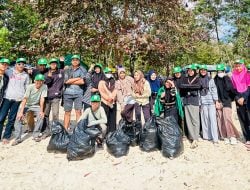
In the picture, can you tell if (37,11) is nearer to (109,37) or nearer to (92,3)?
(92,3)

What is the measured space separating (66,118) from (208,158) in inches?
116

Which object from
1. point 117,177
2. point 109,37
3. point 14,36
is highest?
point 14,36

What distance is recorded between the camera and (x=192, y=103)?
20.8ft

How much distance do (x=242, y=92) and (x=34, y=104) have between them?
→ 4.14 metres

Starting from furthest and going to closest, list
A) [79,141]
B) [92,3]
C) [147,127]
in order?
[92,3] < [147,127] < [79,141]

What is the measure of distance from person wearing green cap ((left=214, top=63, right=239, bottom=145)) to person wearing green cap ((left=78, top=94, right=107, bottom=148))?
2.28 meters

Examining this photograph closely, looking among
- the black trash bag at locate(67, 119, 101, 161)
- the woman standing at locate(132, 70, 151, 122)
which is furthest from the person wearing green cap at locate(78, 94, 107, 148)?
the woman standing at locate(132, 70, 151, 122)

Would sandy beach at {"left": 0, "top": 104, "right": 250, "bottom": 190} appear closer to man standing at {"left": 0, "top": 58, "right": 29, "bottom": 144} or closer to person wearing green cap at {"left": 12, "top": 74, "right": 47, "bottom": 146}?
person wearing green cap at {"left": 12, "top": 74, "right": 47, "bottom": 146}

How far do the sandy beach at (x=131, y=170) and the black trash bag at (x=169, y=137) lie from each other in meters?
0.13

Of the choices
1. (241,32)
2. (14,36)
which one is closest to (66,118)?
(14,36)

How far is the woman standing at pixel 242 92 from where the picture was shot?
6.26 metres

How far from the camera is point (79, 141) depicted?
558 centimetres

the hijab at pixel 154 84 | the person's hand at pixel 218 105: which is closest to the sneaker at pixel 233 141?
the person's hand at pixel 218 105

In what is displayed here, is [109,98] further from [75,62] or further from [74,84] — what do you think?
[75,62]
